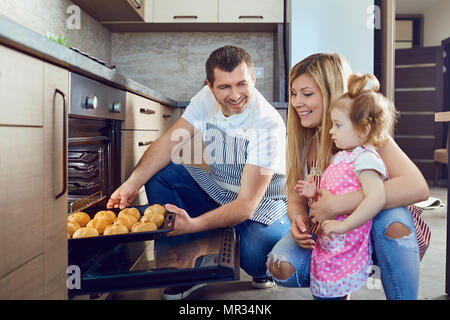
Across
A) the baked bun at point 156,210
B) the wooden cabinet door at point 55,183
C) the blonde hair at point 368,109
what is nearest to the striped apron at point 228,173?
the baked bun at point 156,210

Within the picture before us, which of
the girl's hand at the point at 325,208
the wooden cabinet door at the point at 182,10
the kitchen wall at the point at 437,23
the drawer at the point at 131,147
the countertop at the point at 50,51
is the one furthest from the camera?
the kitchen wall at the point at 437,23

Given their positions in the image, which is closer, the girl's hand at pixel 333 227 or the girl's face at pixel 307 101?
the girl's hand at pixel 333 227

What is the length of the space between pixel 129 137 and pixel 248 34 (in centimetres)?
188

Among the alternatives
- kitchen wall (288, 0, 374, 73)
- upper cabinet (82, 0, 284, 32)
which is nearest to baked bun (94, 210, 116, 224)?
kitchen wall (288, 0, 374, 73)

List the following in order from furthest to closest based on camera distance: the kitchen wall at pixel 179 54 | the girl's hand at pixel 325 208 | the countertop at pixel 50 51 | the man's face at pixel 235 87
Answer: the kitchen wall at pixel 179 54 < the man's face at pixel 235 87 < the girl's hand at pixel 325 208 < the countertop at pixel 50 51

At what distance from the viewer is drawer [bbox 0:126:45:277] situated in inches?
27.5

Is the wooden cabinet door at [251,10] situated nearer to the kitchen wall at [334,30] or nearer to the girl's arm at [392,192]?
the kitchen wall at [334,30]

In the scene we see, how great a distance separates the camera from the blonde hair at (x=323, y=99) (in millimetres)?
1227

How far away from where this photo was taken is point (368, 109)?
1.04 metres

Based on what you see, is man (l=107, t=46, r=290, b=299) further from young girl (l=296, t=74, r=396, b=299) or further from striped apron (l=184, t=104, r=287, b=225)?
young girl (l=296, t=74, r=396, b=299)

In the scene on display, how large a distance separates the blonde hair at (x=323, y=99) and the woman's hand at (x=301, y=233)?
0.15 meters
